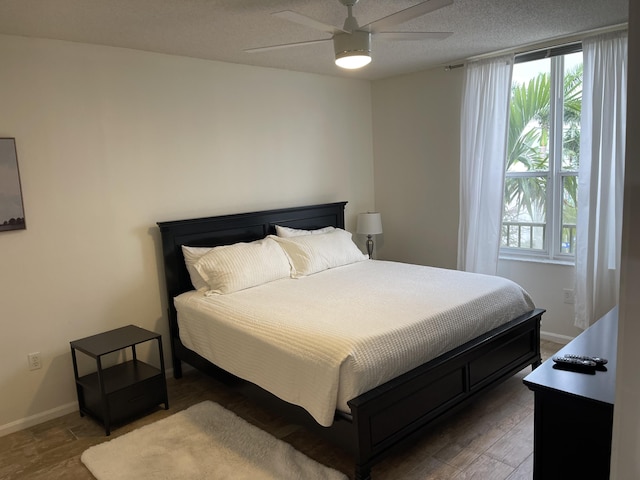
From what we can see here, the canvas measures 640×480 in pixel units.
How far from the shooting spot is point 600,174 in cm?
347

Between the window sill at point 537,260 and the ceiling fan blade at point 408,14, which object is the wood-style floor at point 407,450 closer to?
the window sill at point 537,260

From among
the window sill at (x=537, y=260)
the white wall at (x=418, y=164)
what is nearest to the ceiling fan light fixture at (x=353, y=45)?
the white wall at (x=418, y=164)

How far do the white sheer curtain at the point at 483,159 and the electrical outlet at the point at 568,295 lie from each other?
572 millimetres

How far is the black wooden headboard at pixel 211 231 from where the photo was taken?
11.5 feet

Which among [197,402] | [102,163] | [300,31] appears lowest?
[197,402]

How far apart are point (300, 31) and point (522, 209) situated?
2.46m

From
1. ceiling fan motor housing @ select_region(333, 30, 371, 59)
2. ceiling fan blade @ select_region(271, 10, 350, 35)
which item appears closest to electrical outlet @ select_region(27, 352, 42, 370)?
ceiling fan blade @ select_region(271, 10, 350, 35)

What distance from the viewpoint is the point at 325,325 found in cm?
255

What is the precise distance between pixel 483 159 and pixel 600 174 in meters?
0.92

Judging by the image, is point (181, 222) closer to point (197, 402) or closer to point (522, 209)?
point (197, 402)

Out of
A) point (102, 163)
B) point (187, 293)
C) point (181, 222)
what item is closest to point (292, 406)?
point (187, 293)

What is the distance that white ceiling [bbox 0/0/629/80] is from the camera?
253 centimetres

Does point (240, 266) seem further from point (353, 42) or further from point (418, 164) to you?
point (418, 164)

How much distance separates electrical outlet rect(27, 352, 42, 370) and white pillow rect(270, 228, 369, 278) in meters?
1.81
